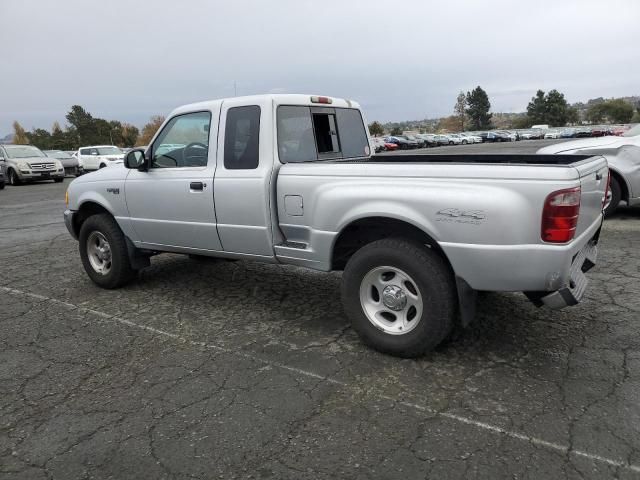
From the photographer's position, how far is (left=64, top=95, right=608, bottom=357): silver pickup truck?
298 cm

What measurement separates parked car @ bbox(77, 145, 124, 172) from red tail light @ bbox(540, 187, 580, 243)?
26.3 m

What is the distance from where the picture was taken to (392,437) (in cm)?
266

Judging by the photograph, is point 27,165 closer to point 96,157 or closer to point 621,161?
point 96,157

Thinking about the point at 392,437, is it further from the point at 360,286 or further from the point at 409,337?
the point at 360,286

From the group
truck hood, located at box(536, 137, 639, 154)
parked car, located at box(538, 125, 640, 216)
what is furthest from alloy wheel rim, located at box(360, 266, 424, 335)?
truck hood, located at box(536, 137, 639, 154)

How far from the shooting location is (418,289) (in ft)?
10.9

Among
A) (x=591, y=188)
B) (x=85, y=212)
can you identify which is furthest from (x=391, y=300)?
(x=85, y=212)

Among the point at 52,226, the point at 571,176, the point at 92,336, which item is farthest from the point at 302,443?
the point at 52,226

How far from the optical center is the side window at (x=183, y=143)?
14.8ft

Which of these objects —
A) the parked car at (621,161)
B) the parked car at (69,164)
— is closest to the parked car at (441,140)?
the parked car at (69,164)

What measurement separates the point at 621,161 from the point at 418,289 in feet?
19.1

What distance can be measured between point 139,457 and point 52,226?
8345mm

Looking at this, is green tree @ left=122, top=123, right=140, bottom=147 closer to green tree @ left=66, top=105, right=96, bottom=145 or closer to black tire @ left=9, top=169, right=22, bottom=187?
green tree @ left=66, top=105, right=96, bottom=145

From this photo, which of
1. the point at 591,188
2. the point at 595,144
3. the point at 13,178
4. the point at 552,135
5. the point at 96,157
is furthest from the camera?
the point at 552,135
